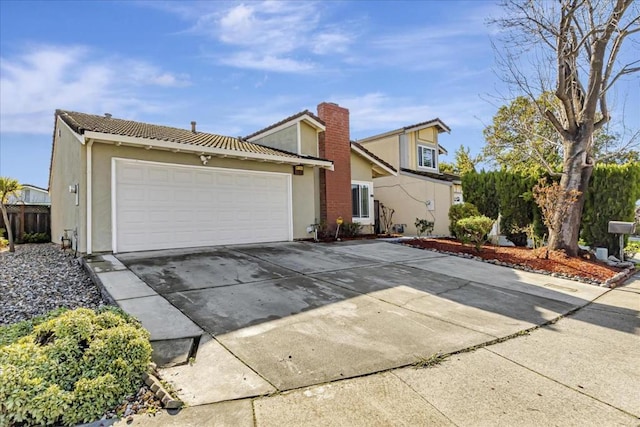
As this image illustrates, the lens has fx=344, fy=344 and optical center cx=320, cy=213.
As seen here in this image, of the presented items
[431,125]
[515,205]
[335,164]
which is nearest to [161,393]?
[335,164]

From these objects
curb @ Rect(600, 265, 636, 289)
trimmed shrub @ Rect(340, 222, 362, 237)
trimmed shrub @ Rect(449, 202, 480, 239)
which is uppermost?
trimmed shrub @ Rect(449, 202, 480, 239)

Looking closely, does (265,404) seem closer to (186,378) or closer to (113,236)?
(186,378)

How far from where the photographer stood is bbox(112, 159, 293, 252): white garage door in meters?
8.64

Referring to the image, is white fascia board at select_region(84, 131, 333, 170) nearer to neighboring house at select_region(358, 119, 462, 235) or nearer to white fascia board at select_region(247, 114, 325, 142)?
white fascia board at select_region(247, 114, 325, 142)

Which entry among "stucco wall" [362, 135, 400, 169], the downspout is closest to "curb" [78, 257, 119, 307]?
the downspout

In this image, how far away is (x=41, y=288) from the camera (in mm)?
5816

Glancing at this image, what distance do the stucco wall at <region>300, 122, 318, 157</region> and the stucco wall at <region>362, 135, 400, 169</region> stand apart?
6.91 metres

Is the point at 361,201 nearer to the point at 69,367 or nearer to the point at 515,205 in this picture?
the point at 515,205

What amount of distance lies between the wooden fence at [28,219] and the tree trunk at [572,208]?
726 inches

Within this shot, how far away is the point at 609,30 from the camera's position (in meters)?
8.89

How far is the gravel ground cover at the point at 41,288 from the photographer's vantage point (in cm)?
484

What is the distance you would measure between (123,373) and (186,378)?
1.68 ft

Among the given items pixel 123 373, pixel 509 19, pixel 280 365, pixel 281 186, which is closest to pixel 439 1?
pixel 509 19

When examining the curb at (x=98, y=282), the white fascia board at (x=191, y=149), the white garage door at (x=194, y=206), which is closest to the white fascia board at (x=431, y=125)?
the white fascia board at (x=191, y=149)
